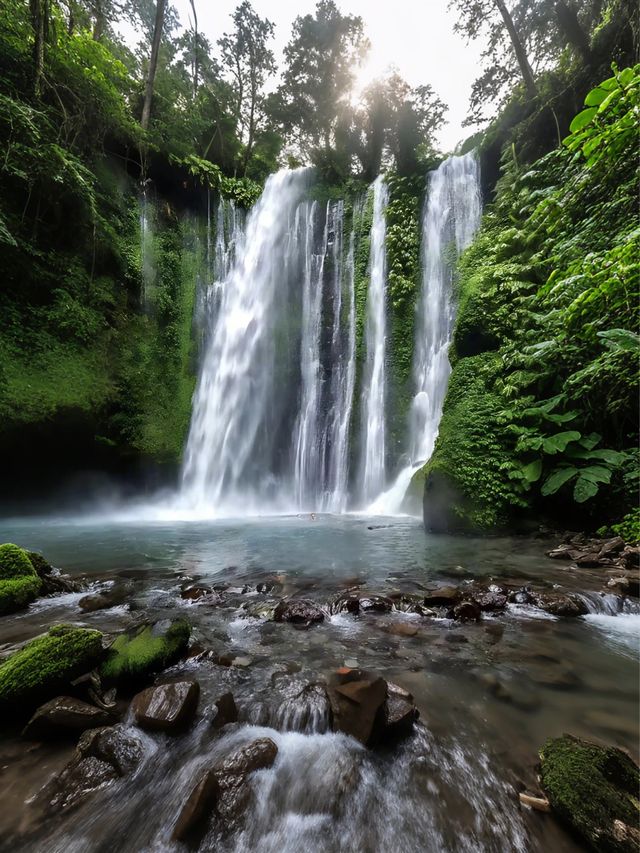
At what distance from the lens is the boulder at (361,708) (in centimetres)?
179

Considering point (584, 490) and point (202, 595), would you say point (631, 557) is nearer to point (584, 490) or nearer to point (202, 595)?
point (584, 490)

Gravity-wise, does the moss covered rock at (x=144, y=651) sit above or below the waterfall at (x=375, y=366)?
below

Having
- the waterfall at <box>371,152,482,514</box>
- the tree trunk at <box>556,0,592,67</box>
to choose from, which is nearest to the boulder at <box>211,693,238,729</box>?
the waterfall at <box>371,152,482,514</box>

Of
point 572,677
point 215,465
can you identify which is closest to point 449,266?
point 215,465

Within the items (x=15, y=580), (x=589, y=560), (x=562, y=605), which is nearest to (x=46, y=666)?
(x=15, y=580)

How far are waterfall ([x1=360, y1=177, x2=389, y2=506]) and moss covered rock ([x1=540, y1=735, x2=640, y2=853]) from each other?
10.6 meters

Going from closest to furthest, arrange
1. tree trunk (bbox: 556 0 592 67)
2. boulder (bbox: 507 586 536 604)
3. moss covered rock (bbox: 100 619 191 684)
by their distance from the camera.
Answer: moss covered rock (bbox: 100 619 191 684) < boulder (bbox: 507 586 536 604) < tree trunk (bbox: 556 0 592 67)

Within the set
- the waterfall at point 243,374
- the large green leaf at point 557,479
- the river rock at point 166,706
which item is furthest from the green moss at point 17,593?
the waterfall at point 243,374

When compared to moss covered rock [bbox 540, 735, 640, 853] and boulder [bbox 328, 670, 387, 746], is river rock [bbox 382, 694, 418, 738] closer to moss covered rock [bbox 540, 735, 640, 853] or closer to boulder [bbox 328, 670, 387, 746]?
boulder [bbox 328, 670, 387, 746]

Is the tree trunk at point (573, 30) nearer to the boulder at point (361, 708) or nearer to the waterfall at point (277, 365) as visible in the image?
the waterfall at point (277, 365)

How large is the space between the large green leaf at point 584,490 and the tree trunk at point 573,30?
441 inches

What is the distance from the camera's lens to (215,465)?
1372 centimetres

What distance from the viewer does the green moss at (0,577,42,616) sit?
3.17 metres

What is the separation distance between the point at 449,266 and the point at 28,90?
14.4 m
